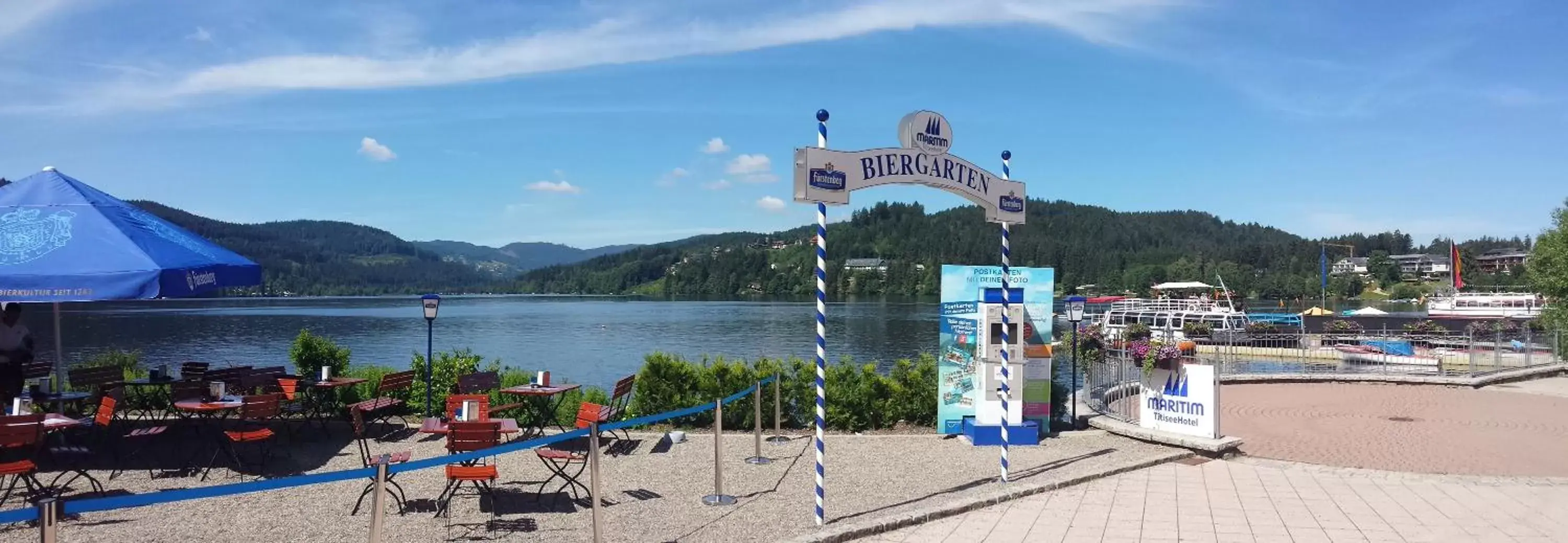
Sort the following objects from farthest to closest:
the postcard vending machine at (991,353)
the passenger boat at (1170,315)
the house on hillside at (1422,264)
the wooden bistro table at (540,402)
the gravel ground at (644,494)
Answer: the house on hillside at (1422,264) → the passenger boat at (1170,315) → the wooden bistro table at (540,402) → the postcard vending machine at (991,353) → the gravel ground at (644,494)

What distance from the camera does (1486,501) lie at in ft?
25.7

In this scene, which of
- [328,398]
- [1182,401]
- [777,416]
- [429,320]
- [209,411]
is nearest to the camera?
[209,411]

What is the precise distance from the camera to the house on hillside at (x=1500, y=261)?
417 feet

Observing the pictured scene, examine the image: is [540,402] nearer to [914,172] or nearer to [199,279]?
[199,279]

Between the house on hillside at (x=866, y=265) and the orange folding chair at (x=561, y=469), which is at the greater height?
the house on hillside at (x=866, y=265)

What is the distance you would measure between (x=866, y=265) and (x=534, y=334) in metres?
96.6

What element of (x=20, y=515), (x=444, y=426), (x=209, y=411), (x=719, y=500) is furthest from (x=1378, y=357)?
(x=20, y=515)

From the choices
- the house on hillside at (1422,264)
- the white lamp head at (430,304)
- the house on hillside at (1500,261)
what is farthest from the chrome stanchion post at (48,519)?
the house on hillside at (1422,264)

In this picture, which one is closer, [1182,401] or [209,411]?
[209,411]

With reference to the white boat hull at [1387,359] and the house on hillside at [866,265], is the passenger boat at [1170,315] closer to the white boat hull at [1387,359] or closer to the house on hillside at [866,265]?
the white boat hull at [1387,359]

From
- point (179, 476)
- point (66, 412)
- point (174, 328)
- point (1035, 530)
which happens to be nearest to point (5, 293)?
point (179, 476)

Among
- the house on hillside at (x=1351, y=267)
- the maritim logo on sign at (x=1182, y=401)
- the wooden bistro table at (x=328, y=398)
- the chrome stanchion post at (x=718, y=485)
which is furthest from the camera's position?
the house on hillside at (x=1351, y=267)

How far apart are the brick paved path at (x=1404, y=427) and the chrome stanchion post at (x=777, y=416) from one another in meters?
5.58

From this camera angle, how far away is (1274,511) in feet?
24.8
